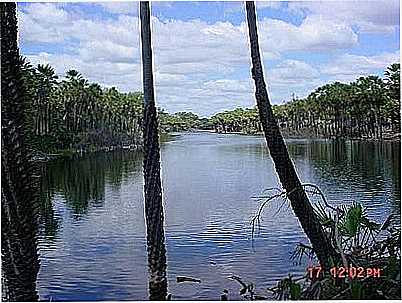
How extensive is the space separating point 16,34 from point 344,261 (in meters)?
1.19

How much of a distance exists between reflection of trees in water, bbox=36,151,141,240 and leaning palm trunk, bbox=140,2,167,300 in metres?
0.05

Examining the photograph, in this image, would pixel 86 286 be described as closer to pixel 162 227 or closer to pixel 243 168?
pixel 162 227

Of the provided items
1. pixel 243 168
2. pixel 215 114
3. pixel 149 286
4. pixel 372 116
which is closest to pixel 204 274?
pixel 149 286

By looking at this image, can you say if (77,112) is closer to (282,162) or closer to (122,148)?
(122,148)

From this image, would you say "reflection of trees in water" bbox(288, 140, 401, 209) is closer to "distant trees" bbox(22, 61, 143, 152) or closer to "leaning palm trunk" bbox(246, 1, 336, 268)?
"leaning palm trunk" bbox(246, 1, 336, 268)

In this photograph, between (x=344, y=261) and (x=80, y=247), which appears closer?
(x=344, y=261)

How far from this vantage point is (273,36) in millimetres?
2438

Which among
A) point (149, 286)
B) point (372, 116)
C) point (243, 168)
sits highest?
point (372, 116)

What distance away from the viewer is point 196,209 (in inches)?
98.3

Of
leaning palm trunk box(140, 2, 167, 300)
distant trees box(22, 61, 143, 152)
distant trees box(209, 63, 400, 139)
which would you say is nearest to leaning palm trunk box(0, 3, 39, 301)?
distant trees box(22, 61, 143, 152)

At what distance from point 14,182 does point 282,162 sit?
33.9 inches
